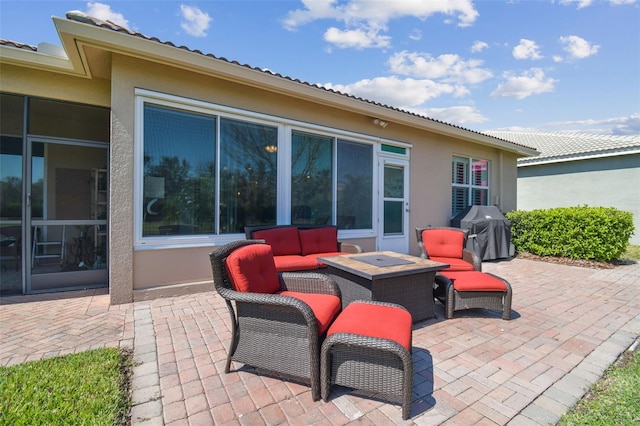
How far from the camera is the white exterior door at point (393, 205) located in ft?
22.7

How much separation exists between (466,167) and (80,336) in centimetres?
952

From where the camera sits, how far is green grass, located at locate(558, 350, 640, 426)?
1891 millimetres

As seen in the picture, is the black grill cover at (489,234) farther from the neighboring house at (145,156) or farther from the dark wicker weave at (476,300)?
the dark wicker weave at (476,300)

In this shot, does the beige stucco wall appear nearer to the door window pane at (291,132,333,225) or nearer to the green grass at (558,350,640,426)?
the door window pane at (291,132,333,225)

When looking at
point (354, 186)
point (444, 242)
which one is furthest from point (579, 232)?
point (354, 186)

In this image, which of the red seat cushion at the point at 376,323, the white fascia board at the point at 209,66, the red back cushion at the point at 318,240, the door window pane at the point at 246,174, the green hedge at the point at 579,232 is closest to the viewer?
the red seat cushion at the point at 376,323

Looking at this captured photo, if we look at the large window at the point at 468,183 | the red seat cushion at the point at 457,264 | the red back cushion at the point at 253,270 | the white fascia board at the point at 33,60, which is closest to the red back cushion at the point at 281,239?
the red back cushion at the point at 253,270

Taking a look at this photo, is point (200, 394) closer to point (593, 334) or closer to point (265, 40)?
point (593, 334)

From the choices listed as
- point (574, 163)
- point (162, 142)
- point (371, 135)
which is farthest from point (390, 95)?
point (162, 142)

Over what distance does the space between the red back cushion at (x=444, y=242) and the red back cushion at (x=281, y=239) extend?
2.22 m

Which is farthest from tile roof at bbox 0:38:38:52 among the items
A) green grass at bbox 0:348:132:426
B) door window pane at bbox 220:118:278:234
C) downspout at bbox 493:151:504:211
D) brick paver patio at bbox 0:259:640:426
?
downspout at bbox 493:151:504:211

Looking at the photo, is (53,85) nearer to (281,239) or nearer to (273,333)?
(281,239)

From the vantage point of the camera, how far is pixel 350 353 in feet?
6.57

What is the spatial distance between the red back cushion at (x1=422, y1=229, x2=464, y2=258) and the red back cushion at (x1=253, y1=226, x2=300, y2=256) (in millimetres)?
2223
